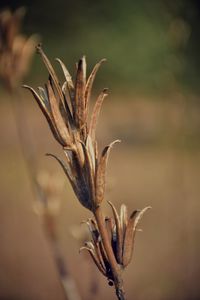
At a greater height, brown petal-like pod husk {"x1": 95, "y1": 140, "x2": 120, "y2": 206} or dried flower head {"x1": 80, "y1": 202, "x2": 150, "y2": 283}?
brown petal-like pod husk {"x1": 95, "y1": 140, "x2": 120, "y2": 206}

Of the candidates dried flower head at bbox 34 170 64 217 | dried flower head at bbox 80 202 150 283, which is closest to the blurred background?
dried flower head at bbox 34 170 64 217

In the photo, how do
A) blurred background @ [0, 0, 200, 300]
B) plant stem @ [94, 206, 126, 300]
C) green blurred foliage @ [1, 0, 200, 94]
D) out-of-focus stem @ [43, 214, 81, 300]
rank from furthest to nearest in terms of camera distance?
green blurred foliage @ [1, 0, 200, 94], blurred background @ [0, 0, 200, 300], out-of-focus stem @ [43, 214, 81, 300], plant stem @ [94, 206, 126, 300]

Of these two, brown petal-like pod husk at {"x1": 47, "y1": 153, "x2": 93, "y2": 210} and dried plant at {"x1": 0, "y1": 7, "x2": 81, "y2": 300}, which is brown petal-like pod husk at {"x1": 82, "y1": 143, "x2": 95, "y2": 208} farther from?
dried plant at {"x1": 0, "y1": 7, "x2": 81, "y2": 300}

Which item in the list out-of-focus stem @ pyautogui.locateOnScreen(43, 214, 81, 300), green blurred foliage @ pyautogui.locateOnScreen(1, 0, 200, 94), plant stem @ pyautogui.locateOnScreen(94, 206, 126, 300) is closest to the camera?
plant stem @ pyautogui.locateOnScreen(94, 206, 126, 300)

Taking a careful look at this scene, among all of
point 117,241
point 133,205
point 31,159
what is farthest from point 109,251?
point 133,205

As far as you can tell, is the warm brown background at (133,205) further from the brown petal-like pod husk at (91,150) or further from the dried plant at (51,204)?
the brown petal-like pod husk at (91,150)

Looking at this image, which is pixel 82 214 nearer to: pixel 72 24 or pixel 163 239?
pixel 163 239

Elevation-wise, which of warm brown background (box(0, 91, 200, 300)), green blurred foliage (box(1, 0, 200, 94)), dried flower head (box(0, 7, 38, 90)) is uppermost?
green blurred foliage (box(1, 0, 200, 94))

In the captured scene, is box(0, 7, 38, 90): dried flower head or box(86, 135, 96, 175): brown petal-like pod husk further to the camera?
box(0, 7, 38, 90): dried flower head
